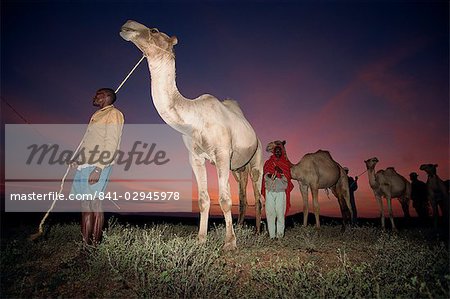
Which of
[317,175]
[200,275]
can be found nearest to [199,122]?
[200,275]

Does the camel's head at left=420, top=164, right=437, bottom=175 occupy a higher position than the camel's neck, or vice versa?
the camel's neck

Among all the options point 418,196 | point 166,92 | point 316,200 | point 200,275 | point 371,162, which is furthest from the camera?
point 418,196

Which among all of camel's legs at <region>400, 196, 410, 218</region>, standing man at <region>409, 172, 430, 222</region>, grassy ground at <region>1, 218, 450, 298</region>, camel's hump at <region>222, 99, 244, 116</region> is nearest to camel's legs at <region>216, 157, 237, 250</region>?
grassy ground at <region>1, 218, 450, 298</region>

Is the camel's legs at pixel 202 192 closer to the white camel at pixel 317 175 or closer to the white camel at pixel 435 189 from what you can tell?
the white camel at pixel 317 175

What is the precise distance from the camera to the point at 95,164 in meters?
5.24

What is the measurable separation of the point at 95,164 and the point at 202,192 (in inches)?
79.9

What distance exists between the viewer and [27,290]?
4.13 meters

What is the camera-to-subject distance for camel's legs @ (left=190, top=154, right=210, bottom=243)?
6289mm

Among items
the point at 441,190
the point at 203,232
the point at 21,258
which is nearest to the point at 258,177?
the point at 203,232

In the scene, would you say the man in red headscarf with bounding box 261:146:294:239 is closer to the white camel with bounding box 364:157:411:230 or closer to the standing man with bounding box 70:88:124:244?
the standing man with bounding box 70:88:124:244

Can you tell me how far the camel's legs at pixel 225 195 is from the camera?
597 cm

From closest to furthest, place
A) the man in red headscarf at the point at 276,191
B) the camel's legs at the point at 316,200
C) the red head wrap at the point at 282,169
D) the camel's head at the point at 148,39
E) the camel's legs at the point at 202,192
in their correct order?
the camel's head at the point at 148,39 < the camel's legs at the point at 202,192 < the man in red headscarf at the point at 276,191 < the red head wrap at the point at 282,169 < the camel's legs at the point at 316,200

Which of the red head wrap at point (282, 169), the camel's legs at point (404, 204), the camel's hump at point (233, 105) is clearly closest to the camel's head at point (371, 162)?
the camel's legs at point (404, 204)

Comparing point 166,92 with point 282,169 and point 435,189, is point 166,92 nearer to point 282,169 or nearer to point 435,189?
point 282,169
